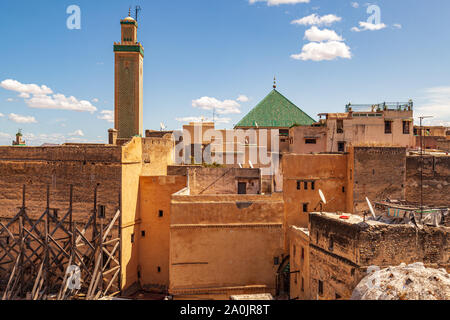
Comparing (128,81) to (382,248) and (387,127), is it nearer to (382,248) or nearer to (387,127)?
(387,127)

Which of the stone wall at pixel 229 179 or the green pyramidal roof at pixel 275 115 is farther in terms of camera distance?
the green pyramidal roof at pixel 275 115

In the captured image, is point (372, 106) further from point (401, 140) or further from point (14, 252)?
point (14, 252)

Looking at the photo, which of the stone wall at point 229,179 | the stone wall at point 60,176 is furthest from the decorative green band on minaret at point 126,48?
the stone wall at point 229,179

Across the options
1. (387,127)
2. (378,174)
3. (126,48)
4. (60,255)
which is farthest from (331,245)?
(126,48)

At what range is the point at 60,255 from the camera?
1436 centimetres

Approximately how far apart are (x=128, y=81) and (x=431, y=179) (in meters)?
22.8

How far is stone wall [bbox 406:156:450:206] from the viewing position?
46.6ft

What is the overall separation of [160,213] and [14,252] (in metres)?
7.45

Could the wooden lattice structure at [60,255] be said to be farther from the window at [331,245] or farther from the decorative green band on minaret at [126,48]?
the decorative green band on minaret at [126,48]

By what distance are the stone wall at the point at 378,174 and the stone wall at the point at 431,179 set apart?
49 cm

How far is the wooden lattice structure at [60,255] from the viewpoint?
13.1m

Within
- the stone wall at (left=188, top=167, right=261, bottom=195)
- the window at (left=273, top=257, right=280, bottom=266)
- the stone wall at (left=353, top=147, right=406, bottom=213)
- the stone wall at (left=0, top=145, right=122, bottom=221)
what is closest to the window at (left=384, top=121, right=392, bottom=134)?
the stone wall at (left=353, top=147, right=406, bottom=213)

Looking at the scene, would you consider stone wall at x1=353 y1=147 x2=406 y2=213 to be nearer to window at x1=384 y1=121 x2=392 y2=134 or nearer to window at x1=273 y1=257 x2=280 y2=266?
window at x1=273 y1=257 x2=280 y2=266
